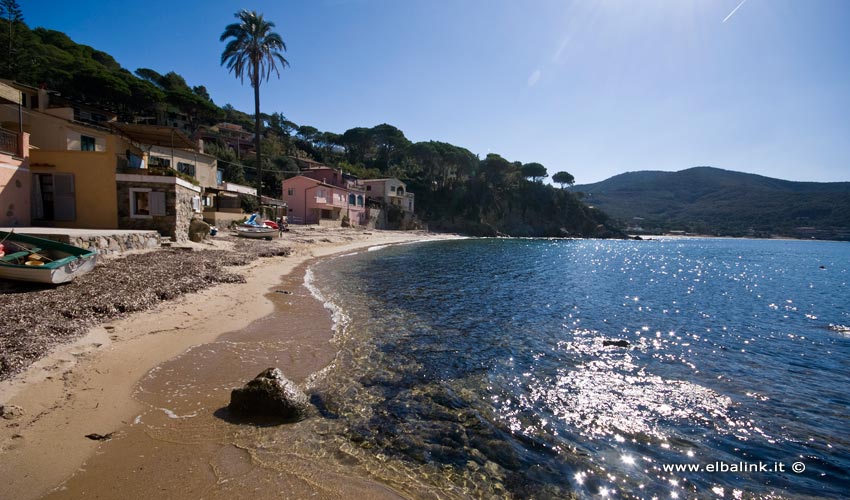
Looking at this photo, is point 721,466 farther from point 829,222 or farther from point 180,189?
point 829,222

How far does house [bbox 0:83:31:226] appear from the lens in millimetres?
17859

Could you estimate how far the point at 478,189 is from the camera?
9675cm

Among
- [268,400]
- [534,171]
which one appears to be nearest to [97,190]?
[268,400]

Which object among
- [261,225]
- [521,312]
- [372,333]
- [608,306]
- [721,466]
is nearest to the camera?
[721,466]

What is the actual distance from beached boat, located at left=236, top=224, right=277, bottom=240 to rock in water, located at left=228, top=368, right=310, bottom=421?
30.3m

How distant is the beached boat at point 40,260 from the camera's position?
433 inches

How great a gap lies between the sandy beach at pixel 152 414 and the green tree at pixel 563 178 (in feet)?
429

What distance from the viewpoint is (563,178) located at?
12925 centimetres

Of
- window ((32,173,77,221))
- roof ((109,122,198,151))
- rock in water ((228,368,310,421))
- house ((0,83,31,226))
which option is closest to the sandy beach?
rock in water ((228,368,310,421))

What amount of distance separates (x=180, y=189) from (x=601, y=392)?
2390 cm

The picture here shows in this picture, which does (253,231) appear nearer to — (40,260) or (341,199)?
(40,260)

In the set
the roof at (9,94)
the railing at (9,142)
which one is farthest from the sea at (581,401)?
the roof at (9,94)

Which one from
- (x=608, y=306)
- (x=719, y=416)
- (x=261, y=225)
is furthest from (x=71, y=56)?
(x=719, y=416)

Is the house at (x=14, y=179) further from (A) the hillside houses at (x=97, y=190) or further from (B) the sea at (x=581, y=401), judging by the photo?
(B) the sea at (x=581, y=401)
